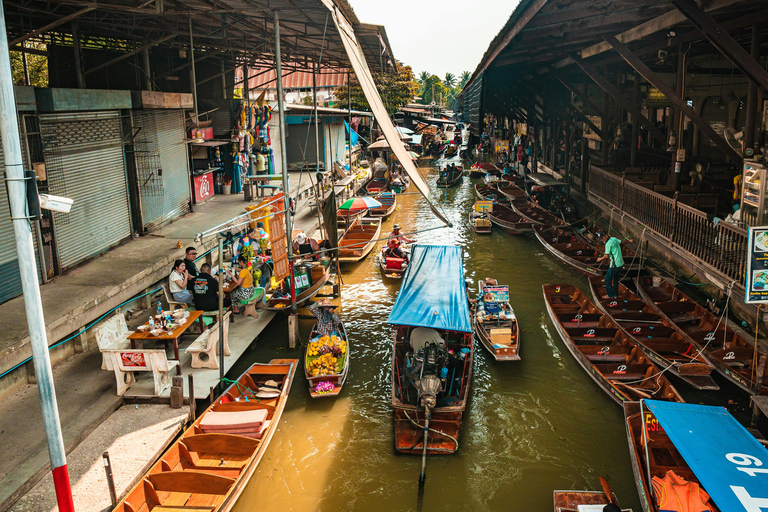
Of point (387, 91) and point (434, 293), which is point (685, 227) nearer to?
point (434, 293)

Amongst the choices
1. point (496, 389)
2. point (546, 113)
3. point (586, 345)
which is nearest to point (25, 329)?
point (496, 389)

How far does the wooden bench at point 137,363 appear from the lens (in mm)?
8664

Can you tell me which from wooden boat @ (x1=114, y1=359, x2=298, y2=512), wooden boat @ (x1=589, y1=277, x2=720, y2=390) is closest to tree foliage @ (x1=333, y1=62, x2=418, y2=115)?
wooden boat @ (x1=589, y1=277, x2=720, y2=390)

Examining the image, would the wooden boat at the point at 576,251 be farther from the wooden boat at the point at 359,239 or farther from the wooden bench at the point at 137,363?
the wooden bench at the point at 137,363

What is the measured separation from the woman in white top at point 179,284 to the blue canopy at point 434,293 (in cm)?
437

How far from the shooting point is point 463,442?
890 centimetres

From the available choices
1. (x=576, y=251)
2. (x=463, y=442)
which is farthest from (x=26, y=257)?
(x=576, y=251)

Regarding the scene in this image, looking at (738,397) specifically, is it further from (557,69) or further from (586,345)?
(557,69)

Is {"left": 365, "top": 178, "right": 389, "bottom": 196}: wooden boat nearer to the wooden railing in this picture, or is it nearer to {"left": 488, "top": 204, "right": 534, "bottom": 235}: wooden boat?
{"left": 488, "top": 204, "right": 534, "bottom": 235}: wooden boat

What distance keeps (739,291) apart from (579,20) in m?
7.56

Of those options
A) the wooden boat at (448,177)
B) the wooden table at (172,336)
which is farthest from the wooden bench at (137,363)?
the wooden boat at (448,177)

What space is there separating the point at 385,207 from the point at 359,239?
6379 millimetres

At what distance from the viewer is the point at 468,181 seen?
3766 cm

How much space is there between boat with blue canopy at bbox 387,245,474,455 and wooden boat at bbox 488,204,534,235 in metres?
10.6
